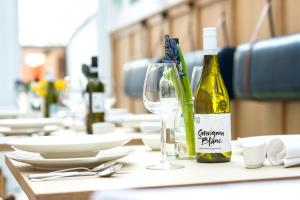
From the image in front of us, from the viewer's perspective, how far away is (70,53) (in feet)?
24.3

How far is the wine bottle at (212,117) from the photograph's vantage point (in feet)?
4.06

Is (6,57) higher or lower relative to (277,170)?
higher

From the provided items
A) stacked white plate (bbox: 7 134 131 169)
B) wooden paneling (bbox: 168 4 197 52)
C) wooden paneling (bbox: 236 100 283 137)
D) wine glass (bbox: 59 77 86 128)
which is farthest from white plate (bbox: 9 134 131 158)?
wooden paneling (bbox: 168 4 197 52)

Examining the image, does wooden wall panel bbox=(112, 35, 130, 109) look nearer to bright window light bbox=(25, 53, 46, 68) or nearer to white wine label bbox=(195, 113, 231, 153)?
bright window light bbox=(25, 53, 46, 68)

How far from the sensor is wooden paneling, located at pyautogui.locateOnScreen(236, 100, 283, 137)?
342 cm

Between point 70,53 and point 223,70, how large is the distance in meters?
4.08

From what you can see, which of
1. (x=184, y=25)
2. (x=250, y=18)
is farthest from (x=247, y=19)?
(x=184, y=25)

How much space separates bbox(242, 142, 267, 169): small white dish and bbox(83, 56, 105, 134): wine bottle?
1.12 metres

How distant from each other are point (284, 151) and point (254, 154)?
75 millimetres

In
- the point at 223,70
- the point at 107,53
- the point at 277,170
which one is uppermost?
the point at 107,53

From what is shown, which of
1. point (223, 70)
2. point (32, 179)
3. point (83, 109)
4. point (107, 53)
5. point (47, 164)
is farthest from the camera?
point (107, 53)

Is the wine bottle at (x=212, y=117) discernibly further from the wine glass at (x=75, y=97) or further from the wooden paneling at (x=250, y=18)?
the wooden paneling at (x=250, y=18)

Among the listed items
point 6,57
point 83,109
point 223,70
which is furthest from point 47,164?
point 6,57

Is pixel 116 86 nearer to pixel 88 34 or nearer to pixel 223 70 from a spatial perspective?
pixel 88 34
